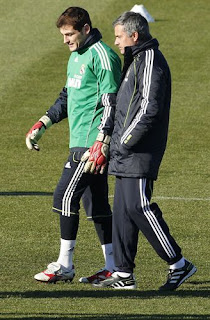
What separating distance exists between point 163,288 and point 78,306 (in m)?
0.89

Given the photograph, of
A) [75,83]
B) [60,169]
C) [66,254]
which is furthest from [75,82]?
[60,169]

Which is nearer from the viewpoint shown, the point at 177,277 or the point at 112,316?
the point at 112,316

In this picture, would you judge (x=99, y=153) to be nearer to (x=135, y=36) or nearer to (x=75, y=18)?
(x=135, y=36)

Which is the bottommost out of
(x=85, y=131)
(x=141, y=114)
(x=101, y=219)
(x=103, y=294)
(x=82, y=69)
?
(x=103, y=294)

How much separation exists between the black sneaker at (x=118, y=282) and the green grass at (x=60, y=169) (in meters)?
0.11

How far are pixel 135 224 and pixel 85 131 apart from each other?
2.66 feet

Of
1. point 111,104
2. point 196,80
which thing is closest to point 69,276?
point 111,104

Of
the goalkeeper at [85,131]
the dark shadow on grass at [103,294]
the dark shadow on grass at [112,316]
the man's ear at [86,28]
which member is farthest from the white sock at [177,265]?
the man's ear at [86,28]

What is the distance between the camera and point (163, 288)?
870cm

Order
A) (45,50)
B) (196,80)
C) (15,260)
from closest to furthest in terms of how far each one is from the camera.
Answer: (15,260) → (196,80) → (45,50)

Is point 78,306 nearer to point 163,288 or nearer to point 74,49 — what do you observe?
point 163,288

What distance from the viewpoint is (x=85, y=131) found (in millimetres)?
8992

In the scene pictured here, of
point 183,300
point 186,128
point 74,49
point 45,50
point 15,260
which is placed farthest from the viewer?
point 45,50

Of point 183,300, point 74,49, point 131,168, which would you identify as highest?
point 74,49
